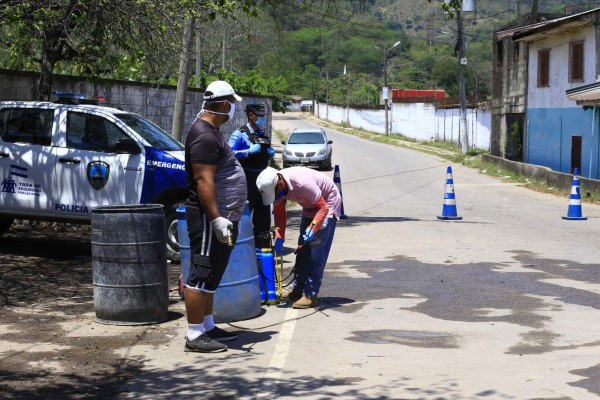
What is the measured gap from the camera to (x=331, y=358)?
7.23 metres

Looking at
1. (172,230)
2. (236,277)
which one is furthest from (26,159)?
(236,277)

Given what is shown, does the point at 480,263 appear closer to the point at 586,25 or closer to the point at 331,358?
the point at 331,358

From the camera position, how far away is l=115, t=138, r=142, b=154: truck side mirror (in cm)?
1227

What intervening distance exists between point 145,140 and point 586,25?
71.9ft

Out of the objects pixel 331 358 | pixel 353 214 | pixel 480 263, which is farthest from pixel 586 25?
pixel 331 358

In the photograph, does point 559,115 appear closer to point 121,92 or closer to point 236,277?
point 121,92

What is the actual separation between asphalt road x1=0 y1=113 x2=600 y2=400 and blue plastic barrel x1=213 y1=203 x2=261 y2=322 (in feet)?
0.43

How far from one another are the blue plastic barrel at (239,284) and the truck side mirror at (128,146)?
397cm

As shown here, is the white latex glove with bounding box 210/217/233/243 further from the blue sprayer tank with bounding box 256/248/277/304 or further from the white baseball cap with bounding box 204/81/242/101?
the blue sprayer tank with bounding box 256/248/277/304

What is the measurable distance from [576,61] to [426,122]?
32.5 m

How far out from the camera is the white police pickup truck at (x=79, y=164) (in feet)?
40.4

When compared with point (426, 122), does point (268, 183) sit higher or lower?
lower

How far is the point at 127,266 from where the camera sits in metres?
8.56

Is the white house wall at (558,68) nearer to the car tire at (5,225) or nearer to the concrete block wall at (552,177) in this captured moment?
the concrete block wall at (552,177)
